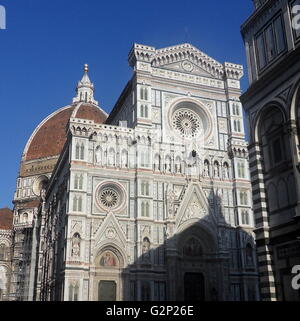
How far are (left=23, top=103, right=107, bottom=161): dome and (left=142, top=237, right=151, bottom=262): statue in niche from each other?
38788mm

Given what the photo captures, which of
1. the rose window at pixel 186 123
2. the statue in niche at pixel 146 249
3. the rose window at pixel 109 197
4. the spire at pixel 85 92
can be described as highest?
the spire at pixel 85 92

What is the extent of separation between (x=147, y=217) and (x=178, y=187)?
4.12 m

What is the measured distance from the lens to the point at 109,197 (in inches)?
1367

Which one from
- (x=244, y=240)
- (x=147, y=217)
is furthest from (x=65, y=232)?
(x=244, y=240)

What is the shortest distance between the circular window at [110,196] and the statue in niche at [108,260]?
3.54 metres

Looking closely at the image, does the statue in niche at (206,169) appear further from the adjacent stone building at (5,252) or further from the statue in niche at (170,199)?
the adjacent stone building at (5,252)

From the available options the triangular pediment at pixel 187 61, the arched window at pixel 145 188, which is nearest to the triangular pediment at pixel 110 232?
the arched window at pixel 145 188

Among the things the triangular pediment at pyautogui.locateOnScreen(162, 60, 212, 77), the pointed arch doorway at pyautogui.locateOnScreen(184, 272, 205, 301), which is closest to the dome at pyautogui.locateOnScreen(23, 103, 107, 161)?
the triangular pediment at pyautogui.locateOnScreen(162, 60, 212, 77)

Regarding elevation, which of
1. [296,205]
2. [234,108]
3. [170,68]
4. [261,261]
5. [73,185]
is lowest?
[261,261]

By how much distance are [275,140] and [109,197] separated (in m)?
19.6

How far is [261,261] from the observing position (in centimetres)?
1650

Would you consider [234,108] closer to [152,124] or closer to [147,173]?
[152,124]

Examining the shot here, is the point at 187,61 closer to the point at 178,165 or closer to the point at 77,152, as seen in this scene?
the point at 178,165

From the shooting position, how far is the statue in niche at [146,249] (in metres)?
33.4
